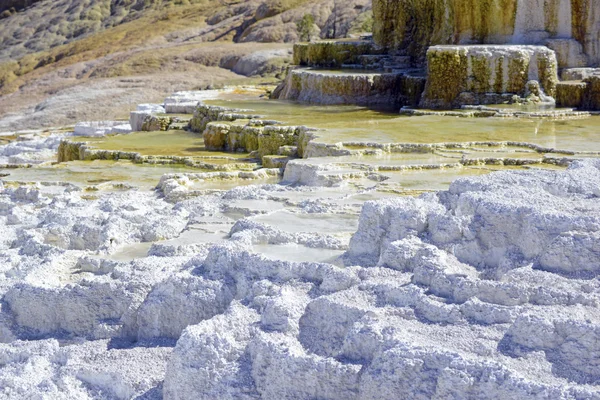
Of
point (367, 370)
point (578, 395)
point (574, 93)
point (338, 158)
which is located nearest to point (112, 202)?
point (338, 158)

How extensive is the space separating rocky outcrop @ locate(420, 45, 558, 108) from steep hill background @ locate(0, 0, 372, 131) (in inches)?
411

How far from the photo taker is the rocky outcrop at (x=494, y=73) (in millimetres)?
11859

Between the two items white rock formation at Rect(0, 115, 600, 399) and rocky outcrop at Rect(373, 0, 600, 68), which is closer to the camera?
white rock formation at Rect(0, 115, 600, 399)

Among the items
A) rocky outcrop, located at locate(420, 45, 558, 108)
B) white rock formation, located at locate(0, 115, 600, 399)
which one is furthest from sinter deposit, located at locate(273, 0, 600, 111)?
white rock formation, located at locate(0, 115, 600, 399)

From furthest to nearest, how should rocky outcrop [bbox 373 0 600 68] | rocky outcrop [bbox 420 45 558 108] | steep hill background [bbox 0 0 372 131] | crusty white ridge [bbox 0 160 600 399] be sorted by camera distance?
steep hill background [bbox 0 0 372 131] < rocky outcrop [bbox 373 0 600 68] < rocky outcrop [bbox 420 45 558 108] < crusty white ridge [bbox 0 160 600 399]

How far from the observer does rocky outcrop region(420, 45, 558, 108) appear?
1186cm

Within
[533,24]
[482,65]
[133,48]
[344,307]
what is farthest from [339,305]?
[133,48]

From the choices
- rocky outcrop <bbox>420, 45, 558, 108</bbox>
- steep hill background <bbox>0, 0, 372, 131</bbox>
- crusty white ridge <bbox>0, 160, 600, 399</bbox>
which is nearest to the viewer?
crusty white ridge <bbox>0, 160, 600, 399</bbox>

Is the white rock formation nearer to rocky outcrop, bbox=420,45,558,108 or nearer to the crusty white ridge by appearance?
the crusty white ridge

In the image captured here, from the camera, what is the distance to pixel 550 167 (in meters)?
7.03

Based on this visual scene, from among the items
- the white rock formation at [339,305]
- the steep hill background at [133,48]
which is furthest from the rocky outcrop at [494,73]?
the steep hill background at [133,48]

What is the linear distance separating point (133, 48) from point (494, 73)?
71.2ft

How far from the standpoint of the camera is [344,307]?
314 cm

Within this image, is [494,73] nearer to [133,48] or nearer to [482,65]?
[482,65]
